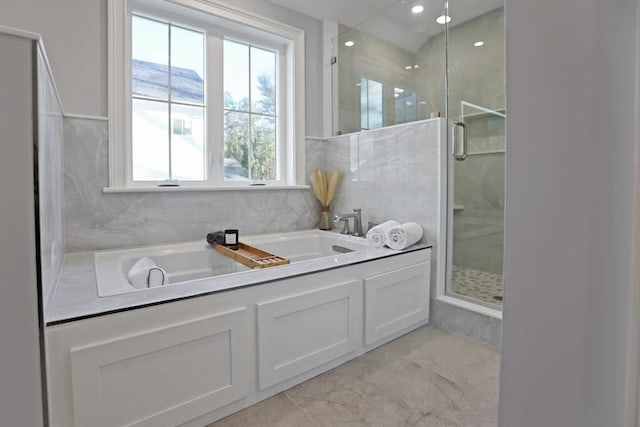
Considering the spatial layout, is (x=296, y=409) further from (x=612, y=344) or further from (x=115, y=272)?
(x=612, y=344)

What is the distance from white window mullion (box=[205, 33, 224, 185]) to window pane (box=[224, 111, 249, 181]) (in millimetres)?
50

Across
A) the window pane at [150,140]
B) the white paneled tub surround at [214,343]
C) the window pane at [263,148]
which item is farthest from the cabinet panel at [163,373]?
the window pane at [263,148]

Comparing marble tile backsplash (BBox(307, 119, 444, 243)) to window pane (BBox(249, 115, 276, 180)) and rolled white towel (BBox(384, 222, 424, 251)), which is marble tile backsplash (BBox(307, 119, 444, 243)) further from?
window pane (BBox(249, 115, 276, 180))

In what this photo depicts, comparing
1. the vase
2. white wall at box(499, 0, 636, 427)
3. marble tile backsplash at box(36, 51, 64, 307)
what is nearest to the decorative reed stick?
the vase

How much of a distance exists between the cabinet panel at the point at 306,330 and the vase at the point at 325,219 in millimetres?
1221

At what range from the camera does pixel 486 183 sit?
2.38m

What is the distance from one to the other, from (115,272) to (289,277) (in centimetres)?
87

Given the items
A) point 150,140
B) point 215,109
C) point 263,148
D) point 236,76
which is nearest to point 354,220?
point 263,148

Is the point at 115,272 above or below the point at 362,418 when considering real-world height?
above

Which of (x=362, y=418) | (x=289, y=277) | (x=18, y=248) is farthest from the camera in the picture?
(x=289, y=277)

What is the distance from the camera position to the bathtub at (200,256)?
1578mm

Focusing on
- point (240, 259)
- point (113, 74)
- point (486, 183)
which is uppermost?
point (113, 74)

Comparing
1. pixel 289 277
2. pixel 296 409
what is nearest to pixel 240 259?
pixel 289 277

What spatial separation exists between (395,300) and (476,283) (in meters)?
0.67
